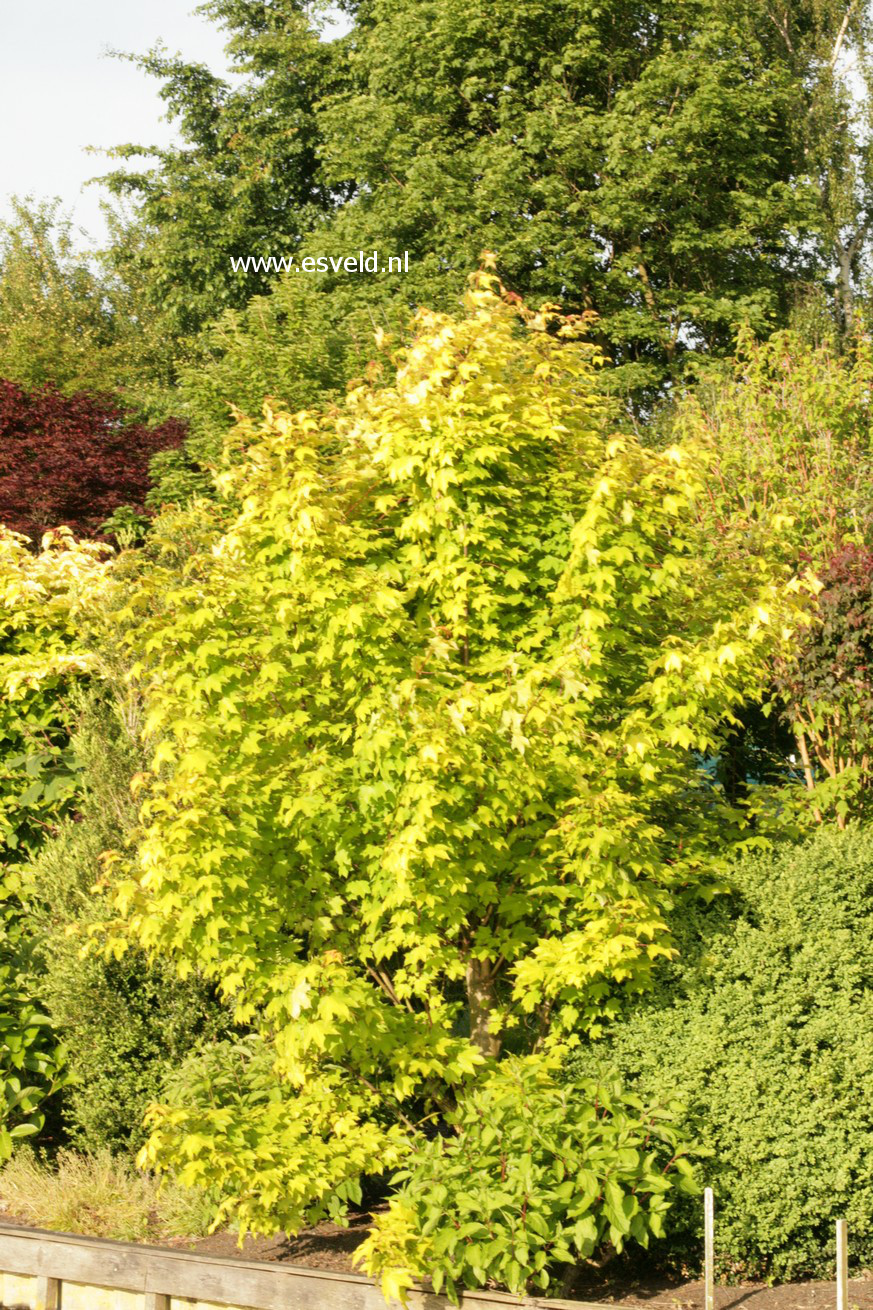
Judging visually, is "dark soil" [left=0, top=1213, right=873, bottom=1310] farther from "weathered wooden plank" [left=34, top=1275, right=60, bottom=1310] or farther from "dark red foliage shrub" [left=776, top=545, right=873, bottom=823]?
"dark red foliage shrub" [left=776, top=545, right=873, bottom=823]

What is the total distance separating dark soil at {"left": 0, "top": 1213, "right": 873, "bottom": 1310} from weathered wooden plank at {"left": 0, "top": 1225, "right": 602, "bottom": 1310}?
0.27 m

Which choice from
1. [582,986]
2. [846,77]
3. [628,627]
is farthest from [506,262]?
[582,986]

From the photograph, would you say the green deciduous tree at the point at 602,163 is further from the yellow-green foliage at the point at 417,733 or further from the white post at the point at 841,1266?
the white post at the point at 841,1266

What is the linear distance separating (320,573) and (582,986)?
206 cm

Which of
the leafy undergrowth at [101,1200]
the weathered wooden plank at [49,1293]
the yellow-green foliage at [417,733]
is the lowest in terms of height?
the weathered wooden plank at [49,1293]

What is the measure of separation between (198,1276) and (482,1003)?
1763mm

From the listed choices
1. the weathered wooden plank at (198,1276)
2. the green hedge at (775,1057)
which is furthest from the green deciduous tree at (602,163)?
the weathered wooden plank at (198,1276)

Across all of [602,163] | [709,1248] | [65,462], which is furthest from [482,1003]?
[602,163]

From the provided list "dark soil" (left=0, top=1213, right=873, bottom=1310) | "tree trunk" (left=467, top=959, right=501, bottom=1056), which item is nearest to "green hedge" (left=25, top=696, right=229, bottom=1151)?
"dark soil" (left=0, top=1213, right=873, bottom=1310)

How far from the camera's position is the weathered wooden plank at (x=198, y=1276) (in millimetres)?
4727

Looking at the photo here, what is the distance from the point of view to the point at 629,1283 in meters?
5.32

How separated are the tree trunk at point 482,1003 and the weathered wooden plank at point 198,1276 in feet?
4.96

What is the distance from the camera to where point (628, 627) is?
19.4 feet

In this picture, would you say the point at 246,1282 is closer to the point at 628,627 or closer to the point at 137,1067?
→ the point at 137,1067
